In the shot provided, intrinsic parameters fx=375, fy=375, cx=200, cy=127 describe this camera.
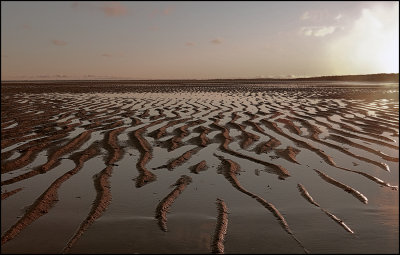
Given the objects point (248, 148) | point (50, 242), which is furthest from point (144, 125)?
point (50, 242)

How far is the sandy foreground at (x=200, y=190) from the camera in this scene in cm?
403

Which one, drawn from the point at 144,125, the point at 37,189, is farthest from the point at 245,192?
the point at 144,125

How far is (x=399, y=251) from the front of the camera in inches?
148

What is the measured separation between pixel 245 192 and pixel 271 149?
3.21m

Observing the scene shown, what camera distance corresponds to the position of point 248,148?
873 cm

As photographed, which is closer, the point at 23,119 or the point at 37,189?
the point at 37,189

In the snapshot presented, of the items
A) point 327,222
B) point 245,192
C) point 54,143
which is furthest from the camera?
point 54,143

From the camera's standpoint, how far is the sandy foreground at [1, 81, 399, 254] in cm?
403

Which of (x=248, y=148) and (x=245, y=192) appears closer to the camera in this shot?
(x=245, y=192)

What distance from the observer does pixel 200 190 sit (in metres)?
5.76

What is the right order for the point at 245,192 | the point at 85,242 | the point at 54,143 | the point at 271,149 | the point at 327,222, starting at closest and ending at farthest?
the point at 85,242 < the point at 327,222 < the point at 245,192 < the point at 271,149 < the point at 54,143

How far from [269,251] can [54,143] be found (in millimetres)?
7130

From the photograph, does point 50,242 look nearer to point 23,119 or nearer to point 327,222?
point 327,222

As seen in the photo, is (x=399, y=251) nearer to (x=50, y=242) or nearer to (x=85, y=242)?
(x=85, y=242)
